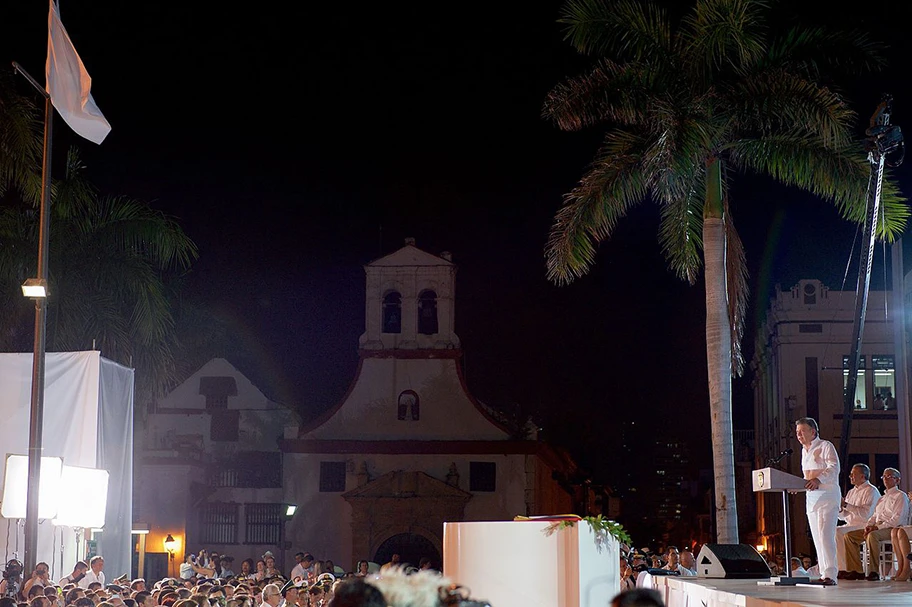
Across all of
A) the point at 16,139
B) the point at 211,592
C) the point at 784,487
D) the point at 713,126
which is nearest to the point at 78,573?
the point at 211,592

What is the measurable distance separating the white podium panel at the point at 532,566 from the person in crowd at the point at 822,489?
304 centimetres

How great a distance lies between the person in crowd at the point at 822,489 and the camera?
1225 centimetres

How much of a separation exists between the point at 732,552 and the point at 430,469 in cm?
3041

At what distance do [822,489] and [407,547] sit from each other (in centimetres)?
3241

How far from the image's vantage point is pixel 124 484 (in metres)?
21.7

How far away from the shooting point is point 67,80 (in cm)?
1833

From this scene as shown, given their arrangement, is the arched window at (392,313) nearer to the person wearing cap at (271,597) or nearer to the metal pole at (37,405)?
the metal pole at (37,405)

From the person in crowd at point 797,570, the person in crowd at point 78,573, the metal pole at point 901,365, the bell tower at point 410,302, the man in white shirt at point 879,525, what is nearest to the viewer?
the man in white shirt at point 879,525

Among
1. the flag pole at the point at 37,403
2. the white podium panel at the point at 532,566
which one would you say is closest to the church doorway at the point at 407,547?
the flag pole at the point at 37,403

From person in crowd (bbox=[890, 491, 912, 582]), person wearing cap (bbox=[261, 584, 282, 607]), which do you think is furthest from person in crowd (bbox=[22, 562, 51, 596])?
person in crowd (bbox=[890, 491, 912, 582])

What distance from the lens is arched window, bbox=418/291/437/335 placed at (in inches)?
1796

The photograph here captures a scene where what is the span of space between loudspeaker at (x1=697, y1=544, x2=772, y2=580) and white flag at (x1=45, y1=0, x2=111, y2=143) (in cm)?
1117

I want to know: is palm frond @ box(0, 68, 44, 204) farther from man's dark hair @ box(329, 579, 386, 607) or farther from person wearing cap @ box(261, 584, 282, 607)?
man's dark hair @ box(329, 579, 386, 607)

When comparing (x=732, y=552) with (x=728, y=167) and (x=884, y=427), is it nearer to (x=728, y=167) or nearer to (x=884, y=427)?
(x=728, y=167)
